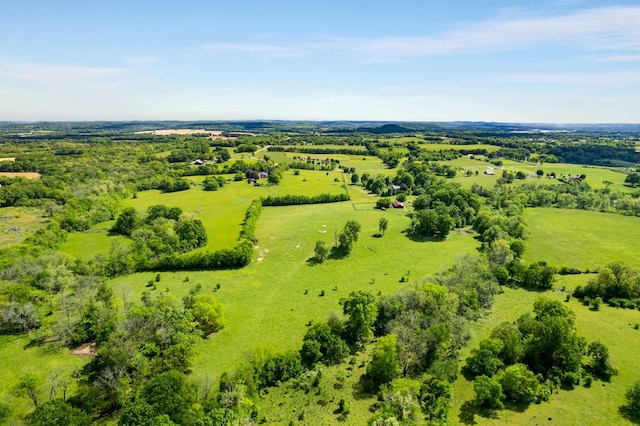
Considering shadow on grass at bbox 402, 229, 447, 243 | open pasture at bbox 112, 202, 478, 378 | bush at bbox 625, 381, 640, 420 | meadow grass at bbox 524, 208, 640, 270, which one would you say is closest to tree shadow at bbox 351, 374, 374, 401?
open pasture at bbox 112, 202, 478, 378

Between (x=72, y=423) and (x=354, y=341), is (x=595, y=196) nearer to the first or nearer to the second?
(x=354, y=341)

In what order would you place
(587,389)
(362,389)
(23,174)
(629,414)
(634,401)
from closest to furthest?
(629,414) → (634,401) → (587,389) → (362,389) → (23,174)

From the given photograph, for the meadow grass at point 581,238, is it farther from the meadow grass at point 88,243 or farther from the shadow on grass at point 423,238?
the meadow grass at point 88,243

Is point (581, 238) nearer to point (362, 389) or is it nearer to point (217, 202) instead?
point (362, 389)

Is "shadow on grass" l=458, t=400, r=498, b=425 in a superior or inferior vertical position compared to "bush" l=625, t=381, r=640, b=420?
inferior

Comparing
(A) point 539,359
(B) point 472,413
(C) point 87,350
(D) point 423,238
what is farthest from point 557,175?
(C) point 87,350

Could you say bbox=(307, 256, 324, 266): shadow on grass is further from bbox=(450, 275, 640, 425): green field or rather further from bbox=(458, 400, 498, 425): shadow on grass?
bbox=(458, 400, 498, 425): shadow on grass
